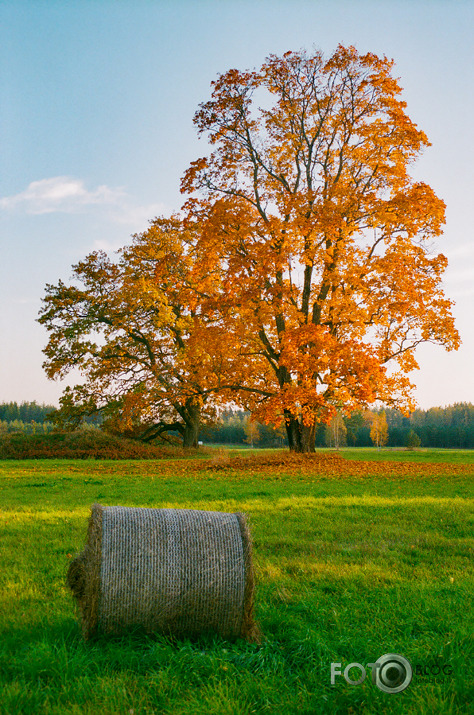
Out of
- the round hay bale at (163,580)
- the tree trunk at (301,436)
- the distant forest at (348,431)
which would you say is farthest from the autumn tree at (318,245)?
the distant forest at (348,431)

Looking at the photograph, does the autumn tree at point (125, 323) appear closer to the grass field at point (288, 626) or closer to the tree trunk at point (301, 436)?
the tree trunk at point (301, 436)

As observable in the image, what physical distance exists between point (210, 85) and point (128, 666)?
2086 centimetres

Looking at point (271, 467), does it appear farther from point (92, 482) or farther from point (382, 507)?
point (382, 507)

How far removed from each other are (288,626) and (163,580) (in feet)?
3.60

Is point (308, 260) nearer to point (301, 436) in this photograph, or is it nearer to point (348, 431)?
point (301, 436)

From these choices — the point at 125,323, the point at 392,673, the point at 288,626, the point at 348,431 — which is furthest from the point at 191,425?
the point at 348,431

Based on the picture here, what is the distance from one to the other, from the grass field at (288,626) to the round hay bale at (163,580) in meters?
0.14

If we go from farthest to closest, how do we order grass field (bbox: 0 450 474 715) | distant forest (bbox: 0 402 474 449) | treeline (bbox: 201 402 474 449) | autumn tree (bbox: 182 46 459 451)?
1. treeline (bbox: 201 402 474 449)
2. distant forest (bbox: 0 402 474 449)
3. autumn tree (bbox: 182 46 459 451)
4. grass field (bbox: 0 450 474 715)

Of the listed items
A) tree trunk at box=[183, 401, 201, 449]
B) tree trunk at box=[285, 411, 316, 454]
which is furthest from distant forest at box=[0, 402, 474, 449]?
tree trunk at box=[285, 411, 316, 454]

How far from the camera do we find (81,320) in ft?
93.5

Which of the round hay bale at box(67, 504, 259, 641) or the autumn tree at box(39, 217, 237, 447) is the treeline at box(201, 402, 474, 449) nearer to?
the autumn tree at box(39, 217, 237, 447)

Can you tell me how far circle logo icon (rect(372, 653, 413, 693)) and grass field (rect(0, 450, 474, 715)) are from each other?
0.14ft

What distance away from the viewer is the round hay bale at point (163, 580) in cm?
374

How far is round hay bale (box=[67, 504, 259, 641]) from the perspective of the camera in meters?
3.74
